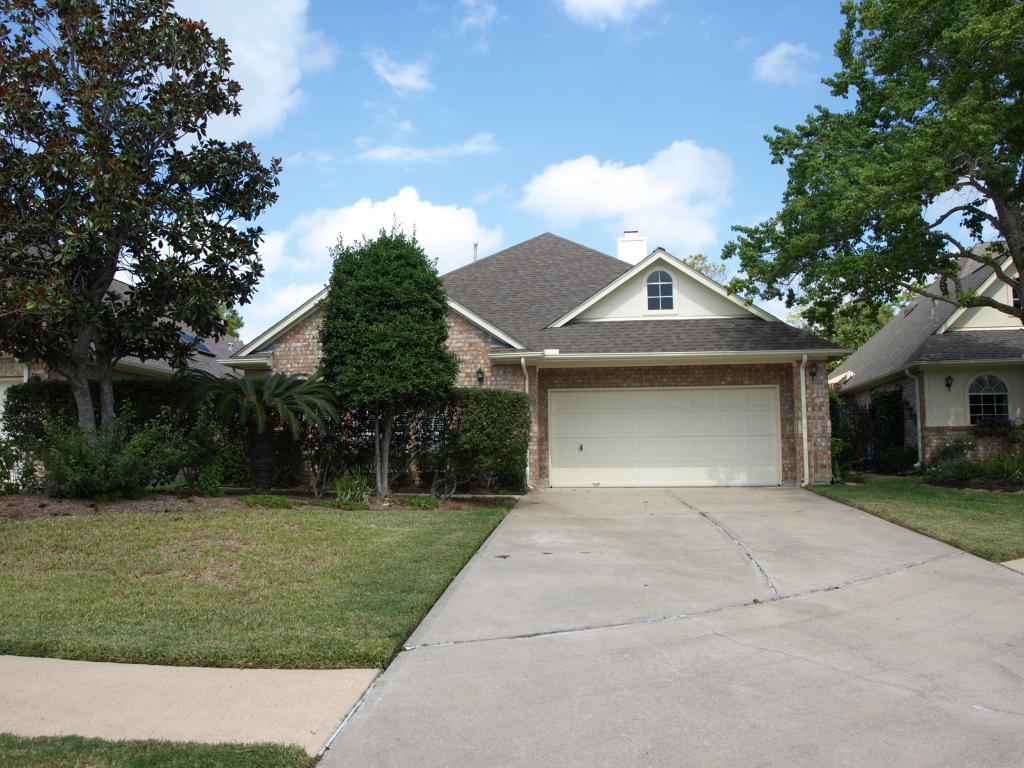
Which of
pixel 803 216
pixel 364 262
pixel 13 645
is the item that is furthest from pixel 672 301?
pixel 13 645

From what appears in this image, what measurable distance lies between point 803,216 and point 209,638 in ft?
44.1

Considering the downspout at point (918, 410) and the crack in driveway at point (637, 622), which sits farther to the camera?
the downspout at point (918, 410)

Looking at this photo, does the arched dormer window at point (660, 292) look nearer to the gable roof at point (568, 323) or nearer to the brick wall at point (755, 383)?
the gable roof at point (568, 323)

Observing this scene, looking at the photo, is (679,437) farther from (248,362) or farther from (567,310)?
(248,362)

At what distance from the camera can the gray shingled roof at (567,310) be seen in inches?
654

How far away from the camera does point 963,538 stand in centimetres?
966

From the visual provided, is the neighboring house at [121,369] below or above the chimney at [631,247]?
below

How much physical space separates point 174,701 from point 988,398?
65.1ft

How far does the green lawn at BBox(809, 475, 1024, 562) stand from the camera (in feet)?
30.9

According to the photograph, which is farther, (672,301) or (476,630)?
(672,301)

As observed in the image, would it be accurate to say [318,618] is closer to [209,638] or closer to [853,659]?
[209,638]

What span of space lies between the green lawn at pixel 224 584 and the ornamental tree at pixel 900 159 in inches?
348

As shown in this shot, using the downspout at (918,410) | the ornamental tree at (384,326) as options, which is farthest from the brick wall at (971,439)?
the ornamental tree at (384,326)

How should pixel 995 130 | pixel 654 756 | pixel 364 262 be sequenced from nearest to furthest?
pixel 654 756 → pixel 364 262 → pixel 995 130
